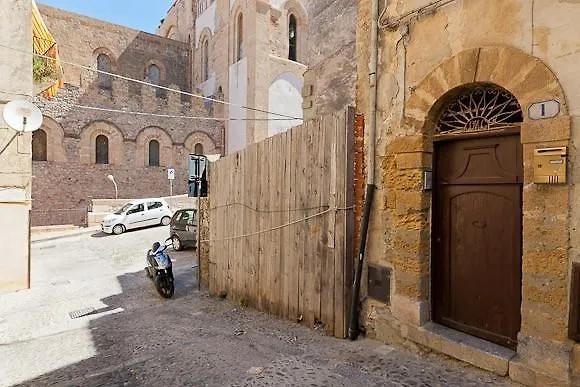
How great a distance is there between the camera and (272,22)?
2319 cm

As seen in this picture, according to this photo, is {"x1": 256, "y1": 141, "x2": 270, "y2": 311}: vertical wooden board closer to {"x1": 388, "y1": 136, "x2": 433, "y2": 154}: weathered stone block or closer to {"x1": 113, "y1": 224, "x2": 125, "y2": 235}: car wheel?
{"x1": 388, "y1": 136, "x2": 433, "y2": 154}: weathered stone block

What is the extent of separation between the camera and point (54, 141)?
20.4m

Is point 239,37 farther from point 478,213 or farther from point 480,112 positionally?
point 478,213

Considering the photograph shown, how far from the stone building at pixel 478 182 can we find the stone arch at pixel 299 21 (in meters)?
22.1

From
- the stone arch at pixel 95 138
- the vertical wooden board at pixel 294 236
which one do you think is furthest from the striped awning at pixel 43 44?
the stone arch at pixel 95 138

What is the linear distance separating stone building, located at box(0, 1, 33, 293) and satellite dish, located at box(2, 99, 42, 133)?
0.43 meters

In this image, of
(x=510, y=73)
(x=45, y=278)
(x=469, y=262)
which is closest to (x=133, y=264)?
(x=45, y=278)

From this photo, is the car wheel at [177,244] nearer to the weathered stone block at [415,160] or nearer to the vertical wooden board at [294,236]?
the vertical wooden board at [294,236]

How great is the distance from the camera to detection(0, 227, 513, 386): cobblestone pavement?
11.0 ft

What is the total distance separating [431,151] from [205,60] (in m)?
27.1

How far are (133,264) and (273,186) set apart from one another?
8301 mm

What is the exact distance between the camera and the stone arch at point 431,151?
108 inches

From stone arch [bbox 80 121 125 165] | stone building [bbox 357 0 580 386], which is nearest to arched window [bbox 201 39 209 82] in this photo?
stone arch [bbox 80 121 125 165]

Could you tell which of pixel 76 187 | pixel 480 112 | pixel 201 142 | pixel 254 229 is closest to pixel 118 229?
pixel 76 187
